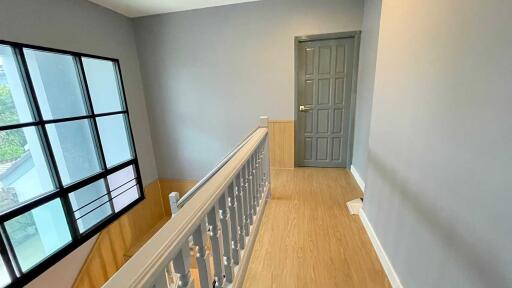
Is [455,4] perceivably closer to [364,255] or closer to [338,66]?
[364,255]

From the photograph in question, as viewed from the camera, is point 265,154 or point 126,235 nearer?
point 265,154

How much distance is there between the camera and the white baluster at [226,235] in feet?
3.66

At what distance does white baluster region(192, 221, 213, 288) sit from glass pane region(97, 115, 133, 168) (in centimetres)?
331

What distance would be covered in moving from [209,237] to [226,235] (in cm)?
12

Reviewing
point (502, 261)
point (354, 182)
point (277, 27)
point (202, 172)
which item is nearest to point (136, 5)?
point (277, 27)

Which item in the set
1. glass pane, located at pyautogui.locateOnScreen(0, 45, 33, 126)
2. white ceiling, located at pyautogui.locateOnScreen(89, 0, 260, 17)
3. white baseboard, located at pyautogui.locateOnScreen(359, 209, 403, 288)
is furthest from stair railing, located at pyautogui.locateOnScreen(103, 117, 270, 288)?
glass pane, located at pyautogui.locateOnScreen(0, 45, 33, 126)

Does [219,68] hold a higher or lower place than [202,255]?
higher

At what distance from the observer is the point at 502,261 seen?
70 cm

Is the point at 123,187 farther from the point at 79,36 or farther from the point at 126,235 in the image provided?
the point at 79,36

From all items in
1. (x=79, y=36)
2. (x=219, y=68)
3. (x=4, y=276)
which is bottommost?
(x=4, y=276)

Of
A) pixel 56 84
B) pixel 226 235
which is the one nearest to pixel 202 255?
pixel 226 235

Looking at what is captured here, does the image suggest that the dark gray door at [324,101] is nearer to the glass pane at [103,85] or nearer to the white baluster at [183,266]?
the white baluster at [183,266]

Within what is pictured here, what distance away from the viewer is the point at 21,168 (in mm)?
2441

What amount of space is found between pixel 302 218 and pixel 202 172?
249 cm
